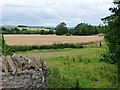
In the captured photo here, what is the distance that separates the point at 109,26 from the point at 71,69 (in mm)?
4768

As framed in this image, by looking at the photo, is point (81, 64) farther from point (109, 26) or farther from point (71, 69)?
point (109, 26)

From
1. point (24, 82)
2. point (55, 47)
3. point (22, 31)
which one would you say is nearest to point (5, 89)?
point (24, 82)

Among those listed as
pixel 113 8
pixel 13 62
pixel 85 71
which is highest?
pixel 113 8

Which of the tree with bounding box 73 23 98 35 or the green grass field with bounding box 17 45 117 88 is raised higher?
the tree with bounding box 73 23 98 35

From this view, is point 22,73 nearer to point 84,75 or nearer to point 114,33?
point 114,33

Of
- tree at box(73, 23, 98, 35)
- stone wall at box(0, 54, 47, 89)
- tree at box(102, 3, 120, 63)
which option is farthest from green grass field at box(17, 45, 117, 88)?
tree at box(73, 23, 98, 35)

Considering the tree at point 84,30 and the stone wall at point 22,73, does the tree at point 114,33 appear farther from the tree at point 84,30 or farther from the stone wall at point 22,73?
the tree at point 84,30

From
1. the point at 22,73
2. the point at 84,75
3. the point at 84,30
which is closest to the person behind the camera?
the point at 22,73

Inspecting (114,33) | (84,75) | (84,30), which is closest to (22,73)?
(114,33)

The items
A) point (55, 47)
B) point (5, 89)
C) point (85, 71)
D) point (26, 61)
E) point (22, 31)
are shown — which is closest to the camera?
point (5, 89)

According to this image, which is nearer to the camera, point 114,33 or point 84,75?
point 114,33

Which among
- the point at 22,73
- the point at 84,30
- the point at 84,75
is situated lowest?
the point at 84,75

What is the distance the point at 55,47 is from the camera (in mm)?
36406

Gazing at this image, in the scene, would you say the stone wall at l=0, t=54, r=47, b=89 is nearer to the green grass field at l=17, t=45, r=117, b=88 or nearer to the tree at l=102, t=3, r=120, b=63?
the green grass field at l=17, t=45, r=117, b=88
